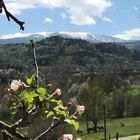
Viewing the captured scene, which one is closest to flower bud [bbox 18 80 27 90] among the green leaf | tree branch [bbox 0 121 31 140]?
the green leaf

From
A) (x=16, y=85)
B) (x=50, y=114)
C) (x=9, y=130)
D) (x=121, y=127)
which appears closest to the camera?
(x=9, y=130)

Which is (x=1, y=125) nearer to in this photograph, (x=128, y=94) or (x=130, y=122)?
(x=130, y=122)

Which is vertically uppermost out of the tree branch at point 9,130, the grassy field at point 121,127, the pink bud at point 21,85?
the pink bud at point 21,85

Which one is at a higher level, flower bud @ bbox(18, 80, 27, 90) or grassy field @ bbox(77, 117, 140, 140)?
flower bud @ bbox(18, 80, 27, 90)

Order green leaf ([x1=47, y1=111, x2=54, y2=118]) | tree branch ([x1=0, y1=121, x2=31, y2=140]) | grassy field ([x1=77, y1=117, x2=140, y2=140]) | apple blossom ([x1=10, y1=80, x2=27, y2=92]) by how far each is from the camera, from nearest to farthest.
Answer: tree branch ([x1=0, y1=121, x2=31, y2=140])
green leaf ([x1=47, y1=111, x2=54, y2=118])
apple blossom ([x1=10, y1=80, x2=27, y2=92])
grassy field ([x1=77, y1=117, x2=140, y2=140])

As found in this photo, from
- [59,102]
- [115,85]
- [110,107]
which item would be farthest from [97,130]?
[59,102]

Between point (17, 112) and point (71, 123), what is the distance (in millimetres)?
439

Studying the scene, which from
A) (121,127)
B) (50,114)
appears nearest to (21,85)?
(50,114)

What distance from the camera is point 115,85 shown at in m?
172

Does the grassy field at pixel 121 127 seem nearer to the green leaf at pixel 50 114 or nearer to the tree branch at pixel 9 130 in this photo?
the green leaf at pixel 50 114

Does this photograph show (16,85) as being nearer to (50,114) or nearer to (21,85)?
(21,85)

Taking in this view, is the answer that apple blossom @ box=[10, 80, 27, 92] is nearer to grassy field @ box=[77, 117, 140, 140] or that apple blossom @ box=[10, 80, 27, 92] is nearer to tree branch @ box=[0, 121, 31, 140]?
tree branch @ box=[0, 121, 31, 140]

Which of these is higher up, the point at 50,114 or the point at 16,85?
the point at 16,85

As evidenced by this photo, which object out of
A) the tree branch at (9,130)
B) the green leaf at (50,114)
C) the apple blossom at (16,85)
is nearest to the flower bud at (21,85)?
the apple blossom at (16,85)
